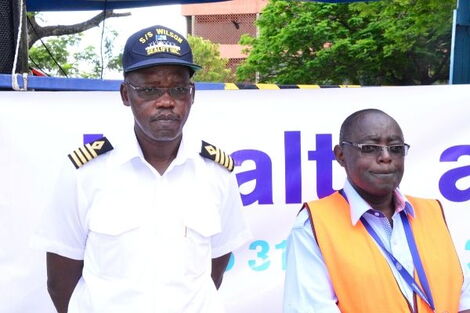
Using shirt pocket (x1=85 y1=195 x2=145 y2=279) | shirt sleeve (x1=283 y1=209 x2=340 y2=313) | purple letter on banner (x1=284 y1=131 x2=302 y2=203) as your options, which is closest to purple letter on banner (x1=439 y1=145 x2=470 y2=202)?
purple letter on banner (x1=284 y1=131 x2=302 y2=203)

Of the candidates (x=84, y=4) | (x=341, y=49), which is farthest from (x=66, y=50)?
(x=84, y=4)

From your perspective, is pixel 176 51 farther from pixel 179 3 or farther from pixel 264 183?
pixel 179 3

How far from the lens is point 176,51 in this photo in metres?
1.84

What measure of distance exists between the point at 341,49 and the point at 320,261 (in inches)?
592

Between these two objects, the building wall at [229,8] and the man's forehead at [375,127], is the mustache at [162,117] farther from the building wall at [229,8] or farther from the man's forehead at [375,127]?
the building wall at [229,8]

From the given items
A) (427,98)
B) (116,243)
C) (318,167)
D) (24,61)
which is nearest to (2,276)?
(24,61)

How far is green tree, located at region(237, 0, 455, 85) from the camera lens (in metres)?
15.1

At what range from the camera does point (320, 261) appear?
202 cm

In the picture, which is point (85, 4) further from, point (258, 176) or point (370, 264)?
point (370, 264)

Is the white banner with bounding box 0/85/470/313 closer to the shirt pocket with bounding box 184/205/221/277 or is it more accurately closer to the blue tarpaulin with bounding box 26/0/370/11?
the shirt pocket with bounding box 184/205/221/277

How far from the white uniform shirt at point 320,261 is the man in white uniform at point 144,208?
10.6 inches

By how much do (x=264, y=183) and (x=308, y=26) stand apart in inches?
584

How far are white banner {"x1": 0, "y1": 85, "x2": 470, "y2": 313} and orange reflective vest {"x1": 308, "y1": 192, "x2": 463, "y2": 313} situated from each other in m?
0.94

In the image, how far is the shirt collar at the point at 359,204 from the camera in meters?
2.04
